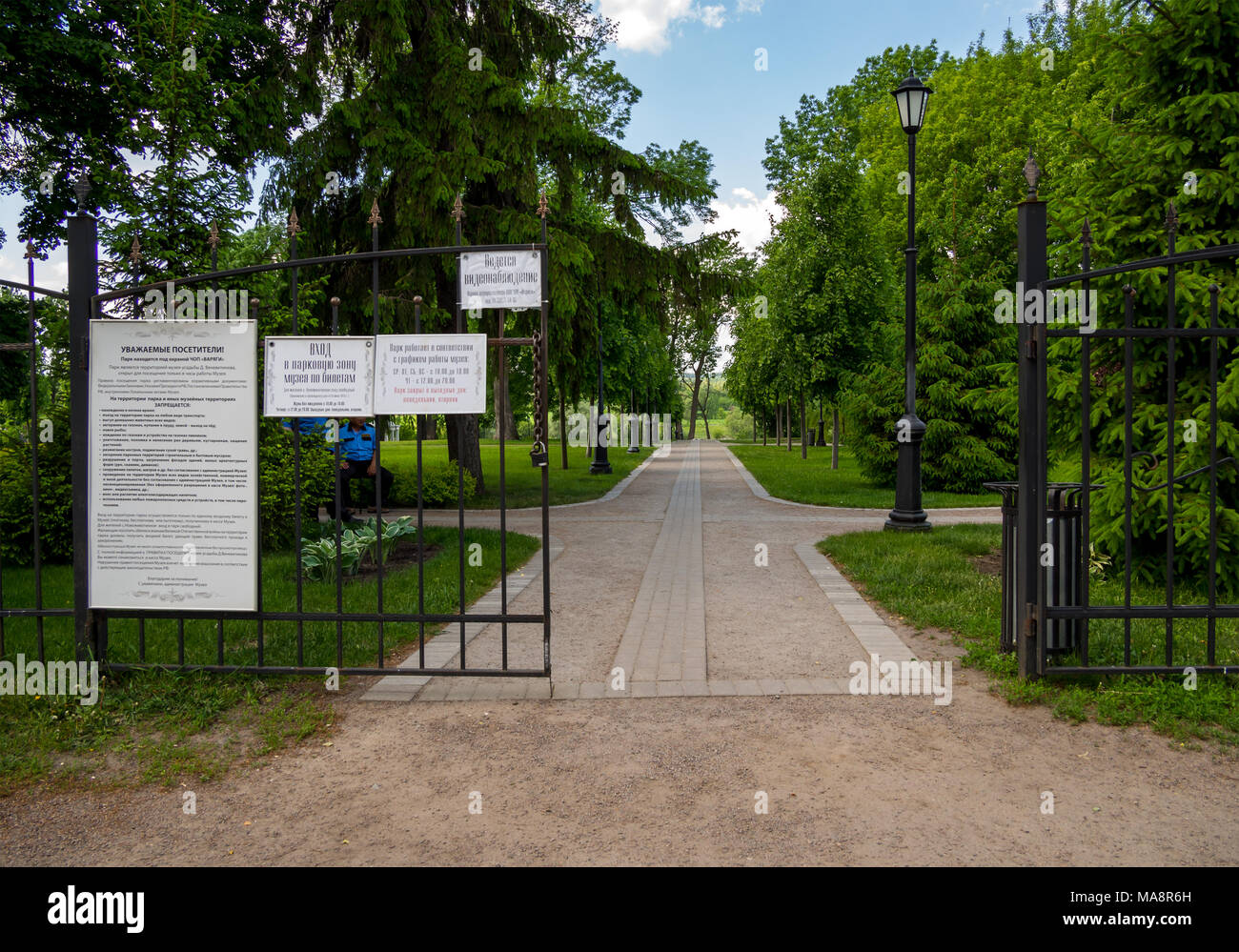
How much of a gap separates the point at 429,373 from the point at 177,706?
248 centimetres

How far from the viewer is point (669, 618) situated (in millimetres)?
7230

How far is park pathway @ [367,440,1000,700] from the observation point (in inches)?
215

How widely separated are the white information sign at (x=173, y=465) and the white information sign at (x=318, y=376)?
0.44ft

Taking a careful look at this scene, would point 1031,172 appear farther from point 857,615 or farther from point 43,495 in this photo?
point 43,495

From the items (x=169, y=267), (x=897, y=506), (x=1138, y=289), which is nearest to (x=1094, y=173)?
(x=1138, y=289)

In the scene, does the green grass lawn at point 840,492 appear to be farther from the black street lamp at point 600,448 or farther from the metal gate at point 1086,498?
the metal gate at point 1086,498

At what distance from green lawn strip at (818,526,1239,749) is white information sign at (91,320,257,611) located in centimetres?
487

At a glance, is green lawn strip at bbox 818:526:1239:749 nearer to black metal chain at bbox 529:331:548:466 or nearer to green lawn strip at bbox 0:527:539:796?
black metal chain at bbox 529:331:548:466

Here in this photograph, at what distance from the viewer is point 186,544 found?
522 centimetres

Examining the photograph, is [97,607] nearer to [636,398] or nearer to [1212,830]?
[1212,830]

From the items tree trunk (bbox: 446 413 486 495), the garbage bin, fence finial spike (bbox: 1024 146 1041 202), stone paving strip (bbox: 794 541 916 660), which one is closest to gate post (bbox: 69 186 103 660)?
stone paving strip (bbox: 794 541 916 660)

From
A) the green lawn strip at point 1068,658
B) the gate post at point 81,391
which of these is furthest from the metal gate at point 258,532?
the green lawn strip at point 1068,658

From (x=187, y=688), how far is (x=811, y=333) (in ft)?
68.2

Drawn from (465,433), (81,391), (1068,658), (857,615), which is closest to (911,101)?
(857,615)
